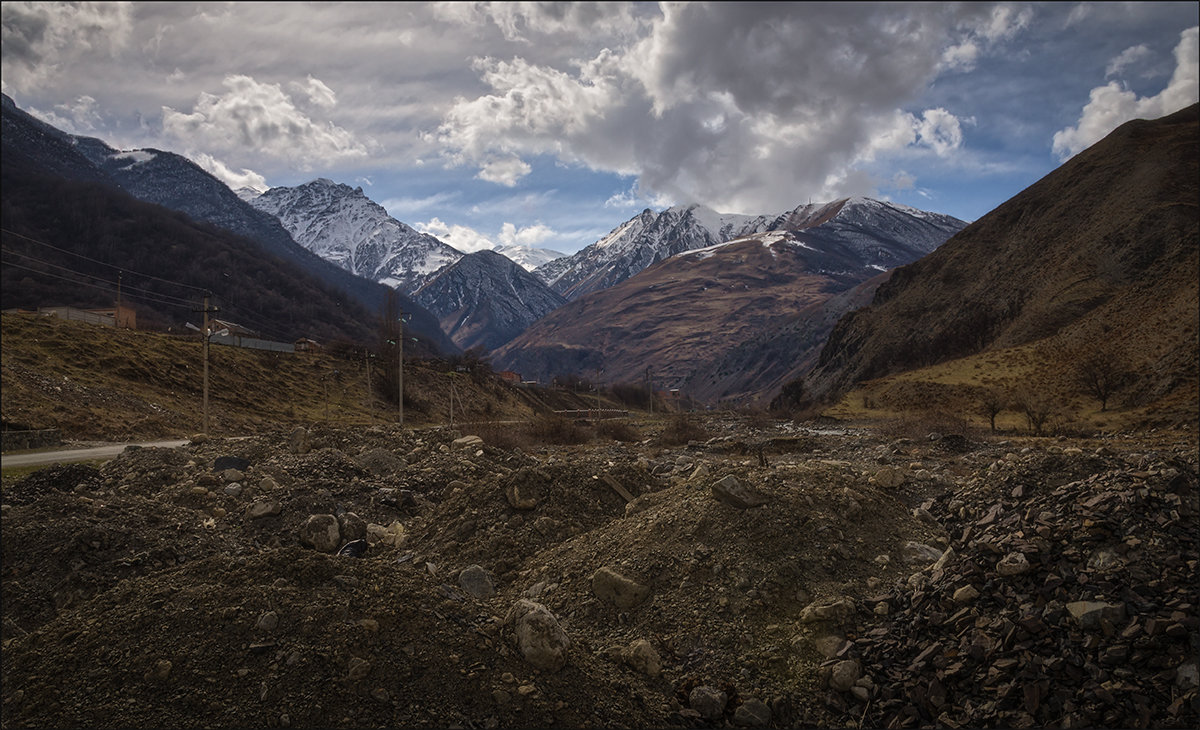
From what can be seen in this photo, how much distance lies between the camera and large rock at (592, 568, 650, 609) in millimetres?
7609

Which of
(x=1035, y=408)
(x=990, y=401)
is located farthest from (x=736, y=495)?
(x=990, y=401)

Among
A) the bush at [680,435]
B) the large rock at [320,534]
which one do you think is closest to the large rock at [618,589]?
the large rock at [320,534]

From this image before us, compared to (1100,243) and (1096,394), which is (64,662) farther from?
(1100,243)

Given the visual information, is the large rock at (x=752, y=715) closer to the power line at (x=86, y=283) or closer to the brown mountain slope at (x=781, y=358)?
the power line at (x=86, y=283)

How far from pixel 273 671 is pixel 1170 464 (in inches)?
394

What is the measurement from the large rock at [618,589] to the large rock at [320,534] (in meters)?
4.70

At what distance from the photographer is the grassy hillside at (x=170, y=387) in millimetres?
31969

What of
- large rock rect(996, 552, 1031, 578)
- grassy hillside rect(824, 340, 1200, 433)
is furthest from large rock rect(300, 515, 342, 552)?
grassy hillside rect(824, 340, 1200, 433)

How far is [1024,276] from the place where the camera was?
80.3m

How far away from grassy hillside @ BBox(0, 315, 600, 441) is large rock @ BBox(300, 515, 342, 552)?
23.8 m

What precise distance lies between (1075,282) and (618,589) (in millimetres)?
82981

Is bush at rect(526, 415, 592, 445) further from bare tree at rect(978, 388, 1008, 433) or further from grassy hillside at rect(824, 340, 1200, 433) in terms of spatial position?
bare tree at rect(978, 388, 1008, 433)

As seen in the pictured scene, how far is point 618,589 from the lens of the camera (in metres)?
7.70

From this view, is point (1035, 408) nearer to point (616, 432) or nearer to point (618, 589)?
point (616, 432)
